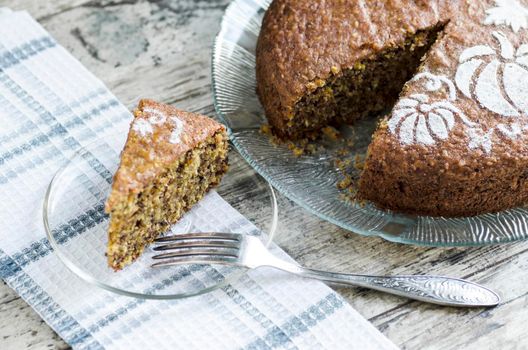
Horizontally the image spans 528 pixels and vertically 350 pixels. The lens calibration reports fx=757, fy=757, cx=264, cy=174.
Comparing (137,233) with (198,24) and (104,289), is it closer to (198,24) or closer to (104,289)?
(104,289)

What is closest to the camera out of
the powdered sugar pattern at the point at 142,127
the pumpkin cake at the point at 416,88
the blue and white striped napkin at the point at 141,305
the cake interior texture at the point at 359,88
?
the blue and white striped napkin at the point at 141,305

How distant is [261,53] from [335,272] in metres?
1.29

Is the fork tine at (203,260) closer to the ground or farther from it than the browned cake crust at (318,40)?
closer to the ground

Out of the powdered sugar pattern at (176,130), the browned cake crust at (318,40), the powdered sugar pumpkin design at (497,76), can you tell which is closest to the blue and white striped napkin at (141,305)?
the powdered sugar pattern at (176,130)

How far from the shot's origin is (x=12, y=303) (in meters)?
3.49

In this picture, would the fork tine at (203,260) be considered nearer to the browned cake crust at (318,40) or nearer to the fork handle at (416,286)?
the fork handle at (416,286)

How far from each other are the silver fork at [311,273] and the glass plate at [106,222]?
0.19ft

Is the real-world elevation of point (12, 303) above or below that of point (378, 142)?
below

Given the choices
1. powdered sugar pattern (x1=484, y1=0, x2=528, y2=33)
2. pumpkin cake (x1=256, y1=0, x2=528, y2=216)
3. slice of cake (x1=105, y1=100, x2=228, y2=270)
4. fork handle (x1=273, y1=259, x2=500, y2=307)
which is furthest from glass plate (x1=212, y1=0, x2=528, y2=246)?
powdered sugar pattern (x1=484, y1=0, x2=528, y2=33)

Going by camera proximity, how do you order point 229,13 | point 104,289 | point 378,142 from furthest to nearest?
1. point 229,13
2. point 378,142
3. point 104,289

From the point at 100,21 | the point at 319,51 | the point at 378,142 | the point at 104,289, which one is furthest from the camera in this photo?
the point at 100,21

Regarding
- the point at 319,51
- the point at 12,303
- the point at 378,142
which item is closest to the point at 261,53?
the point at 319,51

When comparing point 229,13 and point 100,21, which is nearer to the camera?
point 229,13

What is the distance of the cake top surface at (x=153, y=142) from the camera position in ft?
11.0
